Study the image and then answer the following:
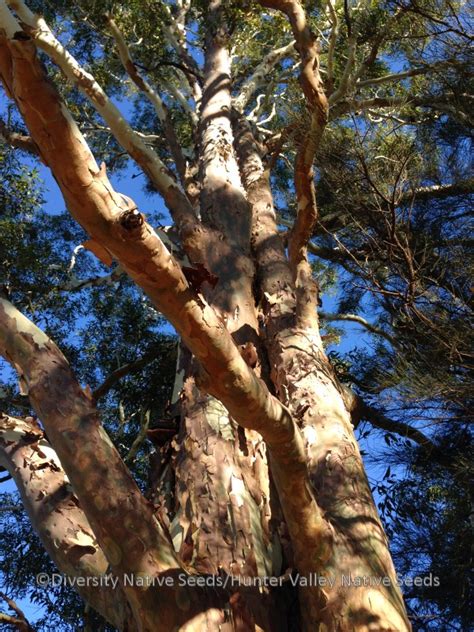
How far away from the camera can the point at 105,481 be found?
64.4 inches

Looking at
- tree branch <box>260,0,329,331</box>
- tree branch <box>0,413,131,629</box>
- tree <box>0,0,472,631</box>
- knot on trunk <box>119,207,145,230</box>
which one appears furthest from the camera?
tree branch <box>260,0,329,331</box>

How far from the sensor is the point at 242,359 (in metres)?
1.50

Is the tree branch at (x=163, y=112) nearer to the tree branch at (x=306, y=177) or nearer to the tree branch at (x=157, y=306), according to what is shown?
the tree branch at (x=306, y=177)

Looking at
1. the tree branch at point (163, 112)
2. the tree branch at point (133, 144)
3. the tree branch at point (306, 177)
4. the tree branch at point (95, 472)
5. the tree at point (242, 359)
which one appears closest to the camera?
the tree at point (242, 359)

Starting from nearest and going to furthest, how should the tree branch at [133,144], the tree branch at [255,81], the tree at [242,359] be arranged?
1. the tree at [242,359]
2. the tree branch at [133,144]
3. the tree branch at [255,81]

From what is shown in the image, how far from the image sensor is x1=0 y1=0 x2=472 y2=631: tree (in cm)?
143

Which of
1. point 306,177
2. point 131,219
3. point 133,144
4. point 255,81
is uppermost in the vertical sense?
point 255,81

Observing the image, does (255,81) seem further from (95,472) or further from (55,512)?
(95,472)

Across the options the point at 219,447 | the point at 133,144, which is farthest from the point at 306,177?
the point at 219,447

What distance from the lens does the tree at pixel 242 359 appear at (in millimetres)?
1432

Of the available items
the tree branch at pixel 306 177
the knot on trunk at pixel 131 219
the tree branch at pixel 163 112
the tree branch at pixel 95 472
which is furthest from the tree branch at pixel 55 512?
the tree branch at pixel 163 112

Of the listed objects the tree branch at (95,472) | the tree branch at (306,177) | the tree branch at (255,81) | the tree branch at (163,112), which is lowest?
the tree branch at (95,472)

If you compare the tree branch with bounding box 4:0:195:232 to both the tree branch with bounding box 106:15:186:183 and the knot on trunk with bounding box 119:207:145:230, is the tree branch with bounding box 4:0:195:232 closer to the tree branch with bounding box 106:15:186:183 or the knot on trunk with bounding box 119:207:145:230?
the tree branch with bounding box 106:15:186:183

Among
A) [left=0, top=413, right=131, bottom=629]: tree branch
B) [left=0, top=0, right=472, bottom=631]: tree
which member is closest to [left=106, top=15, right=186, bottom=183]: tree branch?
[left=0, top=0, right=472, bottom=631]: tree
